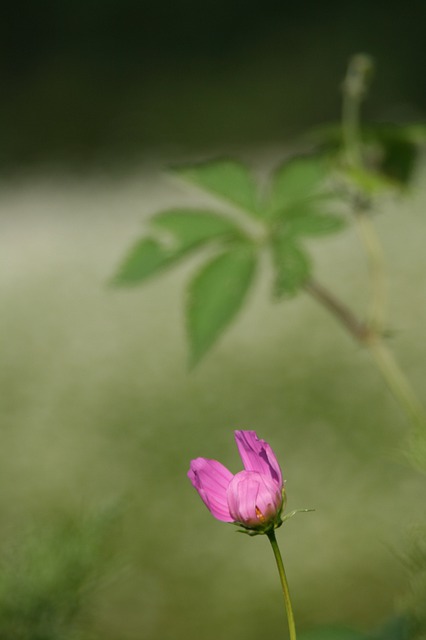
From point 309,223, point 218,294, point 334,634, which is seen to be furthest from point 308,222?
point 334,634

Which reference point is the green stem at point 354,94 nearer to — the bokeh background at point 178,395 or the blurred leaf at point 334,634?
the bokeh background at point 178,395

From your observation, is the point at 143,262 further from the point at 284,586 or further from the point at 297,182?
the point at 284,586

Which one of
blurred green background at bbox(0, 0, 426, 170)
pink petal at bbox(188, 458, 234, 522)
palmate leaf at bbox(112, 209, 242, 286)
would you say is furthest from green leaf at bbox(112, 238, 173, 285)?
blurred green background at bbox(0, 0, 426, 170)

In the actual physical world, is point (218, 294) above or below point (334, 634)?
above

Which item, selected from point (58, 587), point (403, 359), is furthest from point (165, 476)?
point (58, 587)

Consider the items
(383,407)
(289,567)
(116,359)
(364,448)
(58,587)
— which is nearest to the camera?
(58,587)

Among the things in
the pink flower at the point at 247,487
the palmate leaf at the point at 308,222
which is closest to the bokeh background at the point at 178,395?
the palmate leaf at the point at 308,222

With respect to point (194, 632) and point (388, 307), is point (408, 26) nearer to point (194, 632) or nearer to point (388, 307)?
point (388, 307)
